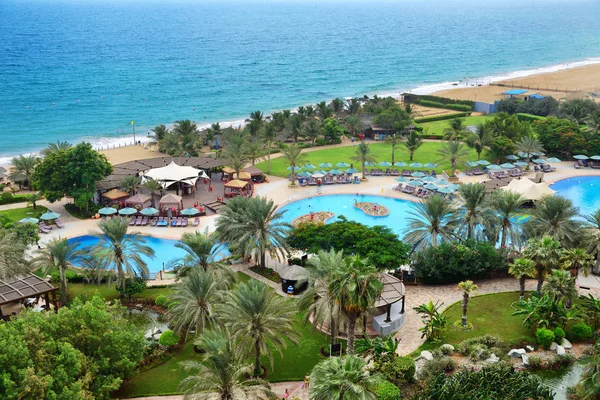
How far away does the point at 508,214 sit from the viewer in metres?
39.1

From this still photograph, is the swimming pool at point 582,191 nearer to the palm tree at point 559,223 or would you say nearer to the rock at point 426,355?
the palm tree at point 559,223

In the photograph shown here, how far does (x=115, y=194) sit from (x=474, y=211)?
102ft

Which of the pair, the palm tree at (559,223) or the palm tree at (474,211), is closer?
the palm tree at (559,223)

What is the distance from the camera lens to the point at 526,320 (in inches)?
1252

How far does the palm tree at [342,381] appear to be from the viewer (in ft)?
70.0

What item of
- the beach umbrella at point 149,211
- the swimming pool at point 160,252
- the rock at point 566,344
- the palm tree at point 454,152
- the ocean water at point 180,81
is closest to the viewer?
the rock at point 566,344

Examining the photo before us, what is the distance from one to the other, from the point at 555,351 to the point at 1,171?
56.4 m

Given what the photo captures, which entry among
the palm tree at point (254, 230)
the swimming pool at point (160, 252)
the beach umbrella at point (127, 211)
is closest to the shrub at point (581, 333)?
the palm tree at point (254, 230)

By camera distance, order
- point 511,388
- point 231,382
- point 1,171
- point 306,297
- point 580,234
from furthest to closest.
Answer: point 1,171 → point 580,234 → point 306,297 → point 511,388 → point 231,382

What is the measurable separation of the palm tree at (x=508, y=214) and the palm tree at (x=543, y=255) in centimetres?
524

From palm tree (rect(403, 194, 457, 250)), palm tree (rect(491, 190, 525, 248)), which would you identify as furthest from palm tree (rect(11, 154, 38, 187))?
palm tree (rect(491, 190, 525, 248))

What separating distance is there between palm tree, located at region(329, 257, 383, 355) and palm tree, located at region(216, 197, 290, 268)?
12.4 metres

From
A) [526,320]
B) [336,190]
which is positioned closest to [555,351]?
[526,320]

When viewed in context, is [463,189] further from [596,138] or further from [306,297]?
[596,138]
